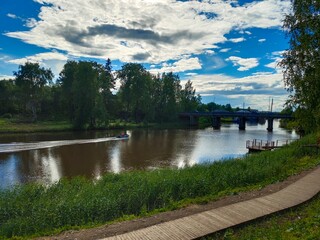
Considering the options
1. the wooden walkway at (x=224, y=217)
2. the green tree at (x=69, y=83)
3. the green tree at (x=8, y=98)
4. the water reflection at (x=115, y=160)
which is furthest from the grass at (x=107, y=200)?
the green tree at (x=8, y=98)

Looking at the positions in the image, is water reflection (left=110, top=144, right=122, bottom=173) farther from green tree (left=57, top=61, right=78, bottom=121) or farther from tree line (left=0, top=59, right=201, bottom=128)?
green tree (left=57, top=61, right=78, bottom=121)

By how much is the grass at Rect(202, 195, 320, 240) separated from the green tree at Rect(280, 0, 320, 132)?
370 cm

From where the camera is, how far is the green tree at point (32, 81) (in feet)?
208

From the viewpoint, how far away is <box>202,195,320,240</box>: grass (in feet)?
19.3

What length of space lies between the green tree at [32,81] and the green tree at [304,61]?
212 ft

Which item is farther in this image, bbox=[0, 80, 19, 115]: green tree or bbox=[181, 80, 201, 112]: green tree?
bbox=[181, 80, 201, 112]: green tree

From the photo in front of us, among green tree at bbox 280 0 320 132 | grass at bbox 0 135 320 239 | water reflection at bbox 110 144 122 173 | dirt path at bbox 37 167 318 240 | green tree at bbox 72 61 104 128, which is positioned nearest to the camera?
dirt path at bbox 37 167 318 240

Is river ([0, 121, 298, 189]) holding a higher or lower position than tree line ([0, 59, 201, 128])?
lower

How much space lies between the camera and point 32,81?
64.6m

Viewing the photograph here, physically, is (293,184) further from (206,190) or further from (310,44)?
(310,44)

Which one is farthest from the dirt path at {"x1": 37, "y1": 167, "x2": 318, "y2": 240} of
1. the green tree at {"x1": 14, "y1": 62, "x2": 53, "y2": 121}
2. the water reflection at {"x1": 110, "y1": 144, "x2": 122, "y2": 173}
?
the green tree at {"x1": 14, "y1": 62, "x2": 53, "y2": 121}

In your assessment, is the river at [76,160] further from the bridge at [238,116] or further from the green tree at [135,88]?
the bridge at [238,116]

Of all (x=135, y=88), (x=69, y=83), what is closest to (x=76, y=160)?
(x=69, y=83)

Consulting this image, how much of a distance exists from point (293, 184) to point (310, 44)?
5.44 metres
